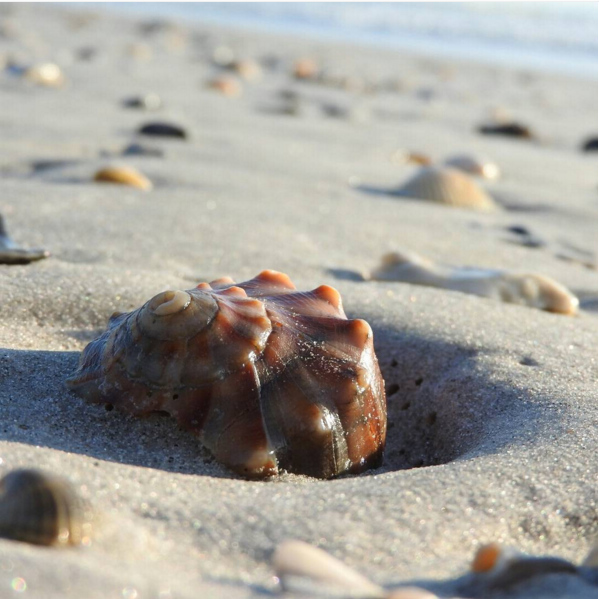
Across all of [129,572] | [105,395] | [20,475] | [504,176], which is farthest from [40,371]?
[504,176]

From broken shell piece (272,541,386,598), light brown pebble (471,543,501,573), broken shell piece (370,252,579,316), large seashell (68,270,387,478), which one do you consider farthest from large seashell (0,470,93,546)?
broken shell piece (370,252,579,316)

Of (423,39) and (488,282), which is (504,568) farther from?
(423,39)

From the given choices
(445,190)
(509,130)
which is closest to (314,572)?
(445,190)

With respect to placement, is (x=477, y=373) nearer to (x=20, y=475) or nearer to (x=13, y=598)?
(x=20, y=475)

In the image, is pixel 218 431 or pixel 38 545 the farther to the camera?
pixel 218 431

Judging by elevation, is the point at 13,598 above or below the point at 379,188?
above

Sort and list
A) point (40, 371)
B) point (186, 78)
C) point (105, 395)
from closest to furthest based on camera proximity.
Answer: point (105, 395) → point (40, 371) → point (186, 78)
